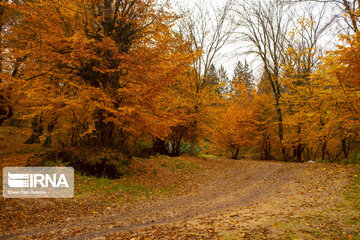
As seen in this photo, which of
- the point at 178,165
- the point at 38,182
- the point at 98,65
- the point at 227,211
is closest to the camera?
the point at 227,211

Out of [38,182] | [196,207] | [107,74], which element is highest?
[107,74]

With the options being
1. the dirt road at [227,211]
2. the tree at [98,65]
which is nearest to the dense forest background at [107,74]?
the tree at [98,65]

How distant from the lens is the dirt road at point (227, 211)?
4.16 m

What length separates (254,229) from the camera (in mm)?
3982

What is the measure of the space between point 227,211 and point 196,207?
1.37 meters

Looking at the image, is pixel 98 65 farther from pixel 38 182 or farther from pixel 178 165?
pixel 178 165

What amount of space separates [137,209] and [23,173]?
445 cm

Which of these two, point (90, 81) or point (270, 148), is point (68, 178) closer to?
point (90, 81)

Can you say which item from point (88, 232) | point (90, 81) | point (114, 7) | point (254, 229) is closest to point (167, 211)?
point (88, 232)

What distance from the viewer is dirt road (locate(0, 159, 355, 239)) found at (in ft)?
13.6

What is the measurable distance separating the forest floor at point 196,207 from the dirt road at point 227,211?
0.06 feet

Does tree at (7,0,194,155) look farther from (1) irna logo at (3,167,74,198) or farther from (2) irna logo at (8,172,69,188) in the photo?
(2) irna logo at (8,172,69,188)

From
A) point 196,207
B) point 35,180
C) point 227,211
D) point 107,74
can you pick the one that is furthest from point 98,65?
point 227,211

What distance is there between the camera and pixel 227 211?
19.9ft
